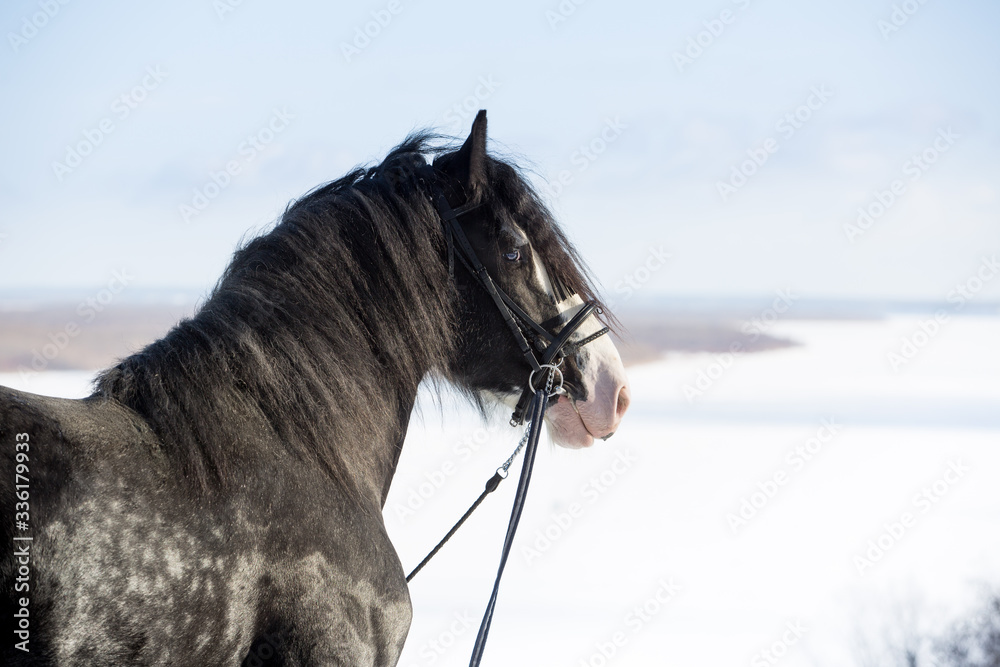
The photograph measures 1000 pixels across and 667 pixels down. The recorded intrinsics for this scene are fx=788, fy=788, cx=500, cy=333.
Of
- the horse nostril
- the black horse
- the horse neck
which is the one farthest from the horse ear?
the horse nostril

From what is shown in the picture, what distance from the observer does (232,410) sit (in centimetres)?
280

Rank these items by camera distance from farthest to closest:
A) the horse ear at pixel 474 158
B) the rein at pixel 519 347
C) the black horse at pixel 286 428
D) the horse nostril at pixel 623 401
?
the horse nostril at pixel 623 401, the rein at pixel 519 347, the horse ear at pixel 474 158, the black horse at pixel 286 428

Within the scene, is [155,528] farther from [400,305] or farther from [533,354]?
[533,354]

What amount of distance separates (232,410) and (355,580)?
0.75 metres

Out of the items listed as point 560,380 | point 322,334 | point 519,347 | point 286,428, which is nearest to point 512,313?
point 519,347

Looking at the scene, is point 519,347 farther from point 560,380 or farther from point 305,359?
point 305,359

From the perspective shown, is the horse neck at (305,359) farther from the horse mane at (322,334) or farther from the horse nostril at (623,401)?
the horse nostril at (623,401)

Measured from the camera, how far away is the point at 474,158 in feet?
11.1

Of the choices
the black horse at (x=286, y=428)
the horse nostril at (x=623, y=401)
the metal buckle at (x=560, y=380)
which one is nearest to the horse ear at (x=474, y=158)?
the black horse at (x=286, y=428)

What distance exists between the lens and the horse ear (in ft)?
10.9

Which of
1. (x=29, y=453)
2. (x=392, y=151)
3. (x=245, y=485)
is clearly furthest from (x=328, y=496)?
(x=392, y=151)

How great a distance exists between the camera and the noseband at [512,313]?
11.3 feet

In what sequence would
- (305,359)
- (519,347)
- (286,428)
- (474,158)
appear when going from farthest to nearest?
(519,347) → (474,158) → (305,359) → (286,428)

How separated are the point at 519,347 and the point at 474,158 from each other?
2.77 feet
